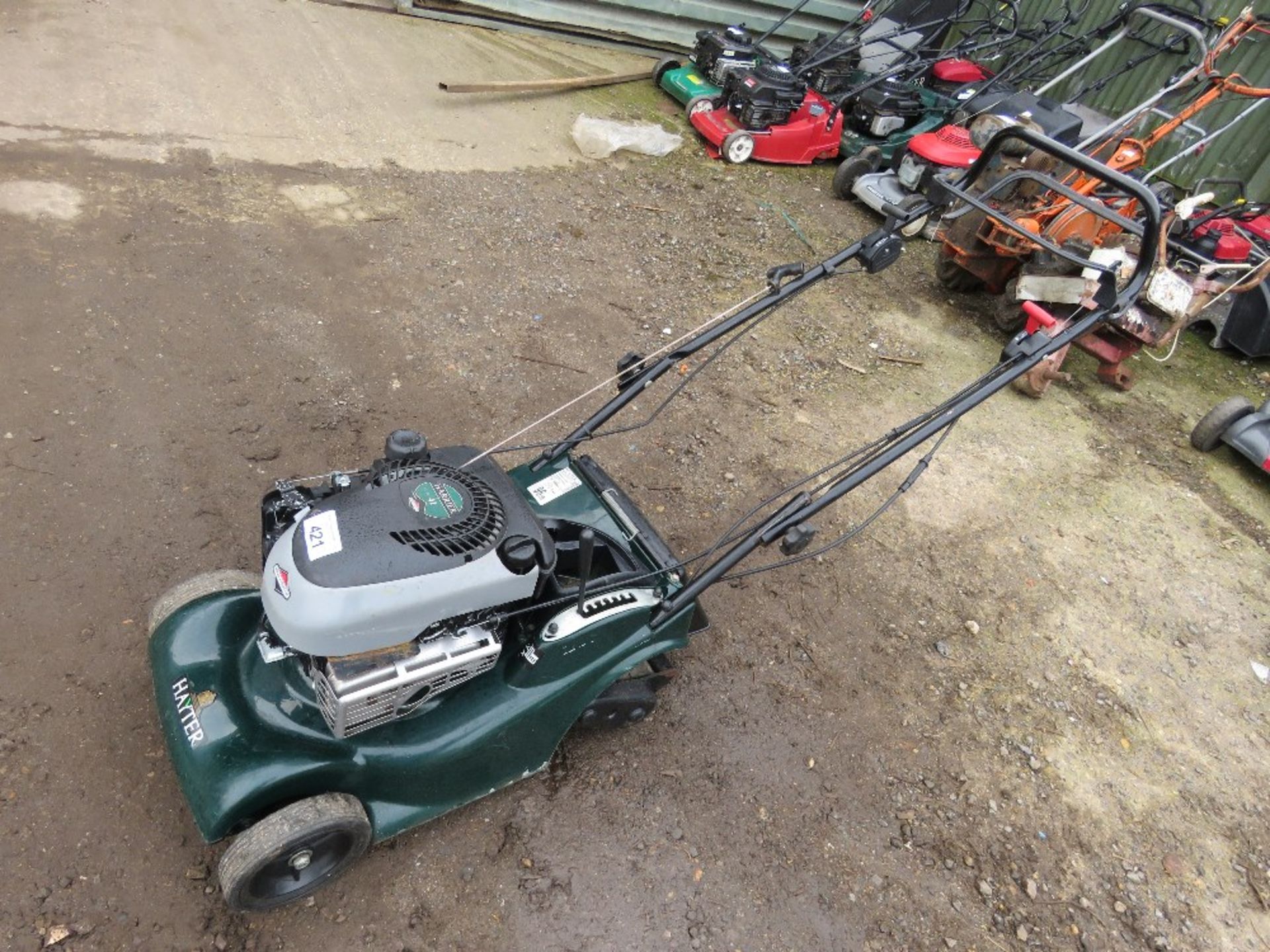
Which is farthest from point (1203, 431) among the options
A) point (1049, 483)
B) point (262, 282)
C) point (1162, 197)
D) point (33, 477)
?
point (33, 477)

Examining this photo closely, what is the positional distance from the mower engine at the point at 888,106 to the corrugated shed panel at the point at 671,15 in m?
2.13

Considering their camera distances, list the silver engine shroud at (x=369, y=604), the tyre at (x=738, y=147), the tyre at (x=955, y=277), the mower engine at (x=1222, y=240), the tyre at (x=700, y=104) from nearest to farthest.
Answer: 1. the silver engine shroud at (x=369, y=604)
2. the mower engine at (x=1222, y=240)
3. the tyre at (x=955, y=277)
4. the tyre at (x=738, y=147)
5. the tyre at (x=700, y=104)

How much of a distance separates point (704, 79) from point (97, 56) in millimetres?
4400

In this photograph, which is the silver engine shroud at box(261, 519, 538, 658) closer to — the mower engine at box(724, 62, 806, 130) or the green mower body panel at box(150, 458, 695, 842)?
the green mower body panel at box(150, 458, 695, 842)

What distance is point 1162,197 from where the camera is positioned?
5.23 meters

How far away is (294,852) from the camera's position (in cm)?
201

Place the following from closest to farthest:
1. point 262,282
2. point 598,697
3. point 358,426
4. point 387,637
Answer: point 387,637
point 598,697
point 358,426
point 262,282

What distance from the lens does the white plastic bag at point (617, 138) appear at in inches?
242

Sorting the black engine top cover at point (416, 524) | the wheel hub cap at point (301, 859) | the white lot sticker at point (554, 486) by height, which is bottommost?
the wheel hub cap at point (301, 859)

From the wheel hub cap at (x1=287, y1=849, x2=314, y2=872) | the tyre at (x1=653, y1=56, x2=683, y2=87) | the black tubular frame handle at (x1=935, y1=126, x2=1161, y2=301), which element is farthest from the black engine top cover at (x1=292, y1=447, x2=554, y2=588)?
the tyre at (x1=653, y1=56, x2=683, y2=87)

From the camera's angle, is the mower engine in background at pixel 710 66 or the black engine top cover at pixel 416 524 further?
the mower engine in background at pixel 710 66

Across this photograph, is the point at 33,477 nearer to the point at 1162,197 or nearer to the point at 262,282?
the point at 262,282

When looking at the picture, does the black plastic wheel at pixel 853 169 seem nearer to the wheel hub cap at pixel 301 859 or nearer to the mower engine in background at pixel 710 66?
the mower engine in background at pixel 710 66

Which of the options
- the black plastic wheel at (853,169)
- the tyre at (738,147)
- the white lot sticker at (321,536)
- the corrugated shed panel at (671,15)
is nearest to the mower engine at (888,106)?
the black plastic wheel at (853,169)
